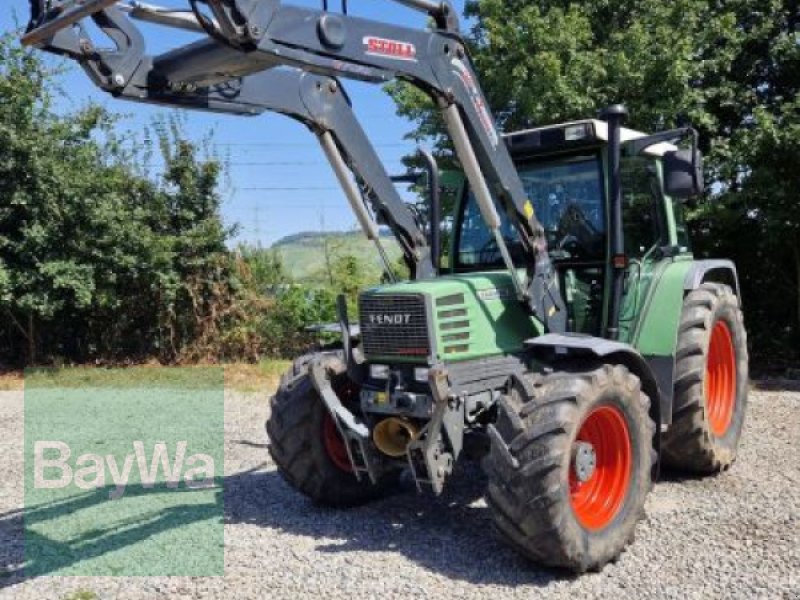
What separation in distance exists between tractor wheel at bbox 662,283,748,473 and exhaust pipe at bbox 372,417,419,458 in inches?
77.5

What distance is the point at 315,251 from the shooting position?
15.1 meters

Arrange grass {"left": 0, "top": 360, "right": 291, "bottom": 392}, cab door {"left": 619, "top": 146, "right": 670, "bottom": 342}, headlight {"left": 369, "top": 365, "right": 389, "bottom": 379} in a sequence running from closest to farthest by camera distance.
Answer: headlight {"left": 369, "top": 365, "right": 389, "bottom": 379} < cab door {"left": 619, "top": 146, "right": 670, "bottom": 342} < grass {"left": 0, "top": 360, "right": 291, "bottom": 392}

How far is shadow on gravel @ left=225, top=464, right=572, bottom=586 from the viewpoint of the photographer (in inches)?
169

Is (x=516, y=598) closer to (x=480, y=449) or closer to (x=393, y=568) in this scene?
(x=393, y=568)

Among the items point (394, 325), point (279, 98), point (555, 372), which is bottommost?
point (555, 372)

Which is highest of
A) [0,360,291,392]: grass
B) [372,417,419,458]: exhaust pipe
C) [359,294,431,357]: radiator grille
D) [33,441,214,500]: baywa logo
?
[359,294,431,357]: radiator grille

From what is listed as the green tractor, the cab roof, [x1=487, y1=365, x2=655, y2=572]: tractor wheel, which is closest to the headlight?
the green tractor

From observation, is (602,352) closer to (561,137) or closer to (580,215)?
(580,215)

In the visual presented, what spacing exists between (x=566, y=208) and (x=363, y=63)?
203 centimetres

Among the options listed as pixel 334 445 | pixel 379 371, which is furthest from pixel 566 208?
pixel 334 445

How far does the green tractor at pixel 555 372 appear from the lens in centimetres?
417

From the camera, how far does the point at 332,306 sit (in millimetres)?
14672

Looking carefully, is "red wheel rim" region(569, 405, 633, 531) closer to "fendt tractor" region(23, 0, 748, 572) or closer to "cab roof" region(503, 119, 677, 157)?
"fendt tractor" region(23, 0, 748, 572)

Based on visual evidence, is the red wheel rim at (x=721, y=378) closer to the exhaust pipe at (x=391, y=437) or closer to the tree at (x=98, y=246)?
the exhaust pipe at (x=391, y=437)
